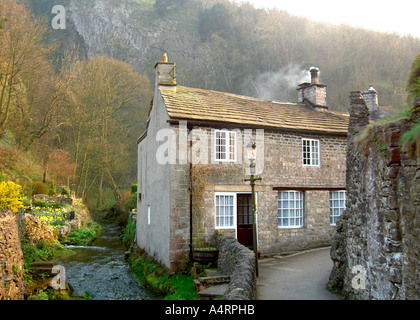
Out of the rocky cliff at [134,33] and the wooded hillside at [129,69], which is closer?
the wooded hillside at [129,69]

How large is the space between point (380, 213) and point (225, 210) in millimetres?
8226

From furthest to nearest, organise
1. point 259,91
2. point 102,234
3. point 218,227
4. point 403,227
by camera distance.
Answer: point 259,91
point 102,234
point 218,227
point 403,227

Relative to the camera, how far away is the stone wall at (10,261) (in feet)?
30.7

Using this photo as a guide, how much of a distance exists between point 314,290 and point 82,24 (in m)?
70.4

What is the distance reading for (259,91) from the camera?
156 ft

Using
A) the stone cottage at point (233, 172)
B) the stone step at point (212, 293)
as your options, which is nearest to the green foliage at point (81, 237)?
the stone cottage at point (233, 172)

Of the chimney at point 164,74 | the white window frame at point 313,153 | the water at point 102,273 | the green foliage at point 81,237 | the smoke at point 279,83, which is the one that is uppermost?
the smoke at point 279,83

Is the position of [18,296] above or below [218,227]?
below

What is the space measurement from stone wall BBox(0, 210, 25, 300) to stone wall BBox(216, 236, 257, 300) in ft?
19.2

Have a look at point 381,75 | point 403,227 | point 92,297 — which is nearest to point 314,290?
point 403,227

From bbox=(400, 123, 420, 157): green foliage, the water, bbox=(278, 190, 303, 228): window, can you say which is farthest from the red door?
bbox=(400, 123, 420, 157): green foliage

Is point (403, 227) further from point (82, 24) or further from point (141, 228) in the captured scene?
point (82, 24)

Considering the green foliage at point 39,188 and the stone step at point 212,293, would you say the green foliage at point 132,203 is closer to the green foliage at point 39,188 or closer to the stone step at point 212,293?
the green foliage at point 39,188

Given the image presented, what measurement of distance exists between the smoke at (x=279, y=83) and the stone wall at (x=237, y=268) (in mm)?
32355
